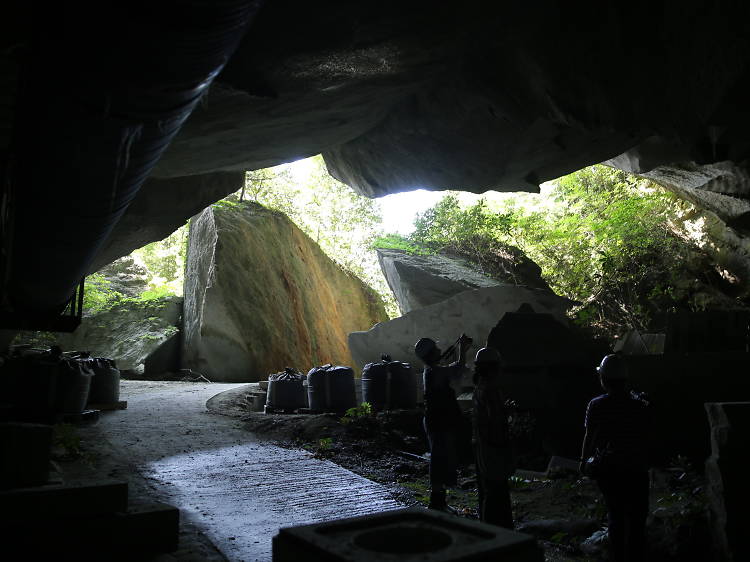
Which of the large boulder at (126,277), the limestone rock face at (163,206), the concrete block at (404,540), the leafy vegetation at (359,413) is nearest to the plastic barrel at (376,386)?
the leafy vegetation at (359,413)

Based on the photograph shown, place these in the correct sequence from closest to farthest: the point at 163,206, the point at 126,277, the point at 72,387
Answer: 1. the point at 72,387
2. the point at 163,206
3. the point at 126,277

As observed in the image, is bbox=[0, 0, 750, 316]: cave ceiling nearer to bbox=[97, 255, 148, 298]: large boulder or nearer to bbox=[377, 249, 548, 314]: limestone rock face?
bbox=[377, 249, 548, 314]: limestone rock face

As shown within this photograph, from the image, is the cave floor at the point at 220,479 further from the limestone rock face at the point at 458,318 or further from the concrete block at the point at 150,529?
the limestone rock face at the point at 458,318

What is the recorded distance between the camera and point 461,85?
6461 millimetres

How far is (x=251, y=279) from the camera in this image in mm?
19359

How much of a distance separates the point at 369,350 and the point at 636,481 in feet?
32.0

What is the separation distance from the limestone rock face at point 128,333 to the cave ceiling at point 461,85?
1213 cm

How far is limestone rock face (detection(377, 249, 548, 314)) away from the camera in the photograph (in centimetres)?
1391

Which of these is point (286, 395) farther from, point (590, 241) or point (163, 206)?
point (590, 241)

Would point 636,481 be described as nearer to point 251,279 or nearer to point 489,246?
point 489,246

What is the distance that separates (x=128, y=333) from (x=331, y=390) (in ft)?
38.7

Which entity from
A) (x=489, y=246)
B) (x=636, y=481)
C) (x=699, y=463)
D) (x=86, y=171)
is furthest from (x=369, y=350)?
(x=86, y=171)

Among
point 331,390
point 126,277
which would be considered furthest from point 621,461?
point 126,277

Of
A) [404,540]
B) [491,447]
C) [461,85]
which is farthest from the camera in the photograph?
[461,85]
